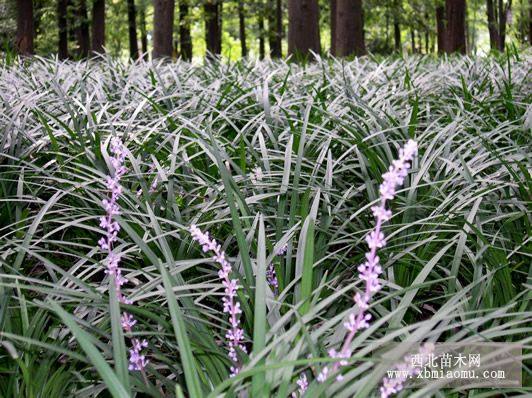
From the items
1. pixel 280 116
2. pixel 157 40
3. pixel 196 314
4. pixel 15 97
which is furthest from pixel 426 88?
pixel 157 40

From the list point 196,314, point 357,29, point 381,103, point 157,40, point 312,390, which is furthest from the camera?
point 157,40

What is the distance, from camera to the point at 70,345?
5.32 ft

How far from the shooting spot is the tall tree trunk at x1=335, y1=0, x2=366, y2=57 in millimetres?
9406

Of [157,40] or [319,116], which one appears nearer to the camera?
[319,116]

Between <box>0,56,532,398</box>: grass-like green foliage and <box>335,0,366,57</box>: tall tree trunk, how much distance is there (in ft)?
18.9

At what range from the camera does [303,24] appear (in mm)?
9977

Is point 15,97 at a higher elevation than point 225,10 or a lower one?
lower

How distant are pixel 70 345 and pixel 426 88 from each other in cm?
311

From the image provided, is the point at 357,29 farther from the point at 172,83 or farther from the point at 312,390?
the point at 312,390

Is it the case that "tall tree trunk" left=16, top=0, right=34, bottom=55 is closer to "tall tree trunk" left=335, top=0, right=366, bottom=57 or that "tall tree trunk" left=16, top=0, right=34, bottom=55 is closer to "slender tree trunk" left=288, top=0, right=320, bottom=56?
"slender tree trunk" left=288, top=0, right=320, bottom=56

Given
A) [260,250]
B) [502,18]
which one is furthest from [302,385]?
[502,18]

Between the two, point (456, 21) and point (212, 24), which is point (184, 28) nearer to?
point (212, 24)

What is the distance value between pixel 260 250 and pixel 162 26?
981 centimetres

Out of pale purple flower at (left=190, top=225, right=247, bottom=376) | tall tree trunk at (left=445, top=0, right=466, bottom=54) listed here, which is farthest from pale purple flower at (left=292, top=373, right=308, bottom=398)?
tall tree trunk at (left=445, top=0, right=466, bottom=54)
